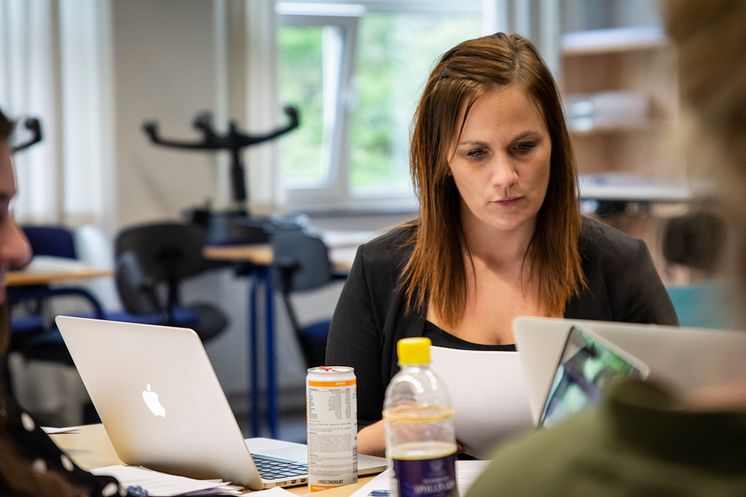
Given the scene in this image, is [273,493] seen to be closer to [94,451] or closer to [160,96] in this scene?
[94,451]

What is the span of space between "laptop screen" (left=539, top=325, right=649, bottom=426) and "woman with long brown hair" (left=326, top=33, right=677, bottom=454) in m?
0.60

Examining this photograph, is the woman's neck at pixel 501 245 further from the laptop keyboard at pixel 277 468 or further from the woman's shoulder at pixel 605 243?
the laptop keyboard at pixel 277 468

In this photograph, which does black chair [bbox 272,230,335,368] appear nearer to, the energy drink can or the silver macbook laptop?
the silver macbook laptop

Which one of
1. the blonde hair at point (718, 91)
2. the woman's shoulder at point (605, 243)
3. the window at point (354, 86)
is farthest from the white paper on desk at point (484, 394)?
the window at point (354, 86)

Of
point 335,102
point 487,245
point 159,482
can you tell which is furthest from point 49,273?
point 159,482

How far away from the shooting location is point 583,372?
1.27 metres

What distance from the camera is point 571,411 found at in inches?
50.3

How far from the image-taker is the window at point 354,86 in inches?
241

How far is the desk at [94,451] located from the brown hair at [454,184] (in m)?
0.53

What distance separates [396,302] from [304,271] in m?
2.38

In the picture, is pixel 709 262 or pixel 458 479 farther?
pixel 458 479

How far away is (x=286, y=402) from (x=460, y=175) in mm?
4018

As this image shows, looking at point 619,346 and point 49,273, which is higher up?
point 619,346

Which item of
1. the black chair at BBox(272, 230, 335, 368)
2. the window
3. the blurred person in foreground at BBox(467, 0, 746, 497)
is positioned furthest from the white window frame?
the blurred person in foreground at BBox(467, 0, 746, 497)
